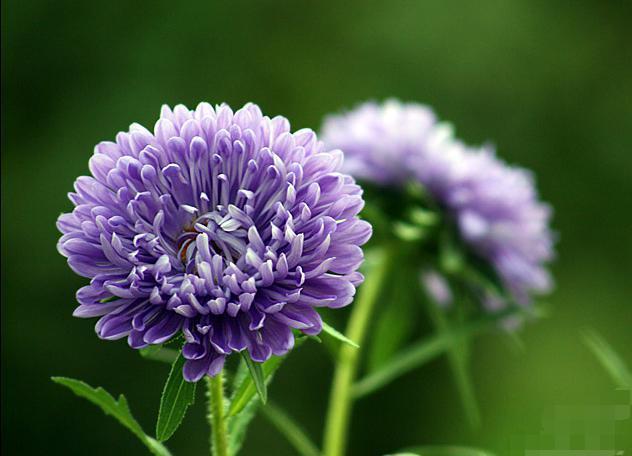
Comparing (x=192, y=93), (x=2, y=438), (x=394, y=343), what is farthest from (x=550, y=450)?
(x=192, y=93)

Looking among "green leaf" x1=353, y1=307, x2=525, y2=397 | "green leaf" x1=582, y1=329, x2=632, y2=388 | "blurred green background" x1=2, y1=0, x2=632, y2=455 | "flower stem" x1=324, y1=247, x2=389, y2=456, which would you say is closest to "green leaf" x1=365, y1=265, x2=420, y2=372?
"flower stem" x1=324, y1=247, x2=389, y2=456

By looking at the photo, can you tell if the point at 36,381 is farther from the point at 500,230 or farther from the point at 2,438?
the point at 500,230

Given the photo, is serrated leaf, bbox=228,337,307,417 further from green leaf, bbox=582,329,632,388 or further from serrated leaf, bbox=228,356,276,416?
green leaf, bbox=582,329,632,388

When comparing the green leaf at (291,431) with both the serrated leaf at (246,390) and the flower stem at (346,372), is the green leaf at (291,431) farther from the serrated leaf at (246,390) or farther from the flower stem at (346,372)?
the serrated leaf at (246,390)

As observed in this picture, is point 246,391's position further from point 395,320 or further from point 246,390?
point 395,320

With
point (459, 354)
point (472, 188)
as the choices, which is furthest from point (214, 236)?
point (472, 188)

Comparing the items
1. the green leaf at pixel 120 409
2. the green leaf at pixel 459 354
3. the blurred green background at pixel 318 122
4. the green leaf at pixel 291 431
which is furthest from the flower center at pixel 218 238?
the blurred green background at pixel 318 122
